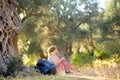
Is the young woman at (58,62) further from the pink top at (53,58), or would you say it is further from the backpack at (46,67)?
the backpack at (46,67)

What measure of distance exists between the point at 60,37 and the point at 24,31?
474cm

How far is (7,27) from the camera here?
36.6 ft

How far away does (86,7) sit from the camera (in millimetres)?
27172

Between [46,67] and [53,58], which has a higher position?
[53,58]

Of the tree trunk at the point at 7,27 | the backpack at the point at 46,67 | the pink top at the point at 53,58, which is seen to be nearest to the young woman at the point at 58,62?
the pink top at the point at 53,58

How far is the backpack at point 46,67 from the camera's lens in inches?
447

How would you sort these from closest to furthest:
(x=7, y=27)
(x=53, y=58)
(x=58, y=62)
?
(x=7, y=27) → (x=58, y=62) → (x=53, y=58)

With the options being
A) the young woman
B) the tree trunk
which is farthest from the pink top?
the tree trunk

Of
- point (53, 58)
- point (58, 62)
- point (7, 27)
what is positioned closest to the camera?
point (7, 27)

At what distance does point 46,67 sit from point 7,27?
82.5 inches

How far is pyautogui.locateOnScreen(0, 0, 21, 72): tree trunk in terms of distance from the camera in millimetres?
10738

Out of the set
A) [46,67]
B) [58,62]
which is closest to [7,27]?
[46,67]

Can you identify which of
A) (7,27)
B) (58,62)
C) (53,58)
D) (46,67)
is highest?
(7,27)

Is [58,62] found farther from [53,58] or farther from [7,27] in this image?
[7,27]
